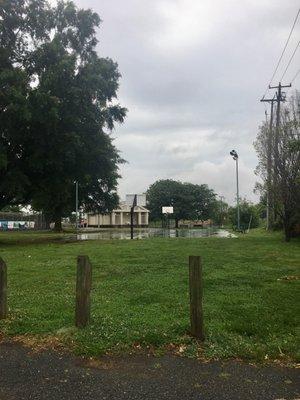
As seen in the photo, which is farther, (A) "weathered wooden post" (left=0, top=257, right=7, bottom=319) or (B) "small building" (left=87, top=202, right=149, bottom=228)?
(B) "small building" (left=87, top=202, right=149, bottom=228)

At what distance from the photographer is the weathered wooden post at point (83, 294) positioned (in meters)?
6.57

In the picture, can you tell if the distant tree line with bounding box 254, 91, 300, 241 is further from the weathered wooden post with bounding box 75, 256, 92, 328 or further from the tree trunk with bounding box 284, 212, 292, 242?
the weathered wooden post with bounding box 75, 256, 92, 328

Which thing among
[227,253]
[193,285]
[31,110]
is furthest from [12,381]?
[31,110]

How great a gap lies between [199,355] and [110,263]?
842 centimetres

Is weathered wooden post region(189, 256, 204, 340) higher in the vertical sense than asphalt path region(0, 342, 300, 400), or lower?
higher

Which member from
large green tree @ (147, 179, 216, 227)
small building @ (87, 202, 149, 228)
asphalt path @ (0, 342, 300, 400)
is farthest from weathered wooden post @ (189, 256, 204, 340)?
large green tree @ (147, 179, 216, 227)

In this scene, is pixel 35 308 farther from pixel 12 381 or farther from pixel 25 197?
pixel 25 197

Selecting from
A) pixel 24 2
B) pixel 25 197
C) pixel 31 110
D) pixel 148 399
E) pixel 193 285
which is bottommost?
pixel 148 399

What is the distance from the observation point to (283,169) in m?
25.1

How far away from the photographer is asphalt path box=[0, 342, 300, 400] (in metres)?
4.55

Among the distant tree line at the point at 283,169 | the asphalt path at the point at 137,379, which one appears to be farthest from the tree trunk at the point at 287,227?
the asphalt path at the point at 137,379

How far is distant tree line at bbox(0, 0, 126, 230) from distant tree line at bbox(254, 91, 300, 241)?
29.1 feet

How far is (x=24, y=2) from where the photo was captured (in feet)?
82.1

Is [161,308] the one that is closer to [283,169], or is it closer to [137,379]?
[137,379]
